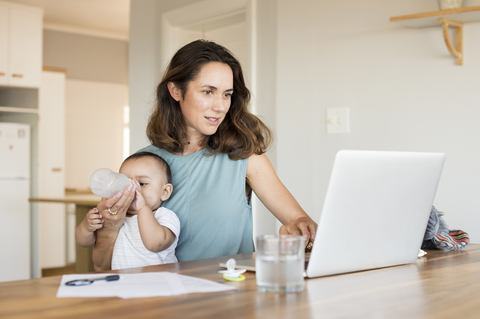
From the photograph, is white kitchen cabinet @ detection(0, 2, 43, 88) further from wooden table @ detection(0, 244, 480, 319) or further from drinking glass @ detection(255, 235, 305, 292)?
drinking glass @ detection(255, 235, 305, 292)

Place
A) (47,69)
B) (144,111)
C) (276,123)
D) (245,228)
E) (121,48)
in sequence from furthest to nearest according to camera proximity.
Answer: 1. (121,48)
2. (47,69)
3. (144,111)
4. (276,123)
5. (245,228)

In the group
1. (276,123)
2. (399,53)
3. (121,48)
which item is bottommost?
(276,123)

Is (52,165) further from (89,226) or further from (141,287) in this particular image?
(141,287)

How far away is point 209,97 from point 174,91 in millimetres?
186

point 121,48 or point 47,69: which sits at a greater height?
point 121,48

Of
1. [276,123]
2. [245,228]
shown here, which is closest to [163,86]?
[245,228]

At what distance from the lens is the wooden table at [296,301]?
721 mm

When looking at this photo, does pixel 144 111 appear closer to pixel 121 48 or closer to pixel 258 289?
pixel 258 289

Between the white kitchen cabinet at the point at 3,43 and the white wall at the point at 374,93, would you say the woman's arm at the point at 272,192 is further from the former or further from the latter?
the white kitchen cabinet at the point at 3,43

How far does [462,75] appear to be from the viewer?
2.02 m

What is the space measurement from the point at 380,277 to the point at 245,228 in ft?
2.79

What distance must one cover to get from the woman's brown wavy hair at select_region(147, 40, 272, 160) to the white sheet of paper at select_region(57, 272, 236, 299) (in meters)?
0.89

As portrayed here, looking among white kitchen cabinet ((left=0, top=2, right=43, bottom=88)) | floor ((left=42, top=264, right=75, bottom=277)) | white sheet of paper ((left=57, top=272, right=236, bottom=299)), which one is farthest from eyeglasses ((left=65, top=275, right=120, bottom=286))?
floor ((left=42, top=264, right=75, bottom=277))

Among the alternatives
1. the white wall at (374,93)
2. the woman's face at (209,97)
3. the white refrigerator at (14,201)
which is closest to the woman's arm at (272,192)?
the woman's face at (209,97)
